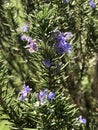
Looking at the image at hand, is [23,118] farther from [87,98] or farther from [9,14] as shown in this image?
[87,98]

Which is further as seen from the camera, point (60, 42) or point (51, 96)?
point (60, 42)

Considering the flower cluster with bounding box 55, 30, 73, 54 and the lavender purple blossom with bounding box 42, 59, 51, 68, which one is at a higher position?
the flower cluster with bounding box 55, 30, 73, 54

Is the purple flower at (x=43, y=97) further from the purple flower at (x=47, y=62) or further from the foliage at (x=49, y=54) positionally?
the purple flower at (x=47, y=62)

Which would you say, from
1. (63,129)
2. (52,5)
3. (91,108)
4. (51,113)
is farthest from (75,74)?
(51,113)

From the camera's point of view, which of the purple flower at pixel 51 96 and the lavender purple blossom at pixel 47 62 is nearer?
the purple flower at pixel 51 96

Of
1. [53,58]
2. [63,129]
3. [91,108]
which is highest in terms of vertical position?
[91,108]

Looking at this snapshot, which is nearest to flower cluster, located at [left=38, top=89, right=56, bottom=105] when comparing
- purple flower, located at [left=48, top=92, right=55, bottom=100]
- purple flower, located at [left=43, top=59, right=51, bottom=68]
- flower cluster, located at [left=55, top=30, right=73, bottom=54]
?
purple flower, located at [left=48, top=92, right=55, bottom=100]

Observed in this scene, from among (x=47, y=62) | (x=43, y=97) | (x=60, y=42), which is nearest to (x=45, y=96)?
(x=43, y=97)

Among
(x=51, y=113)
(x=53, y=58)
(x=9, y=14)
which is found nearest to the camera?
(x=51, y=113)

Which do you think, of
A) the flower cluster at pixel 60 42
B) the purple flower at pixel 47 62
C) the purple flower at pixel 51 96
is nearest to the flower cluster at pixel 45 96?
the purple flower at pixel 51 96

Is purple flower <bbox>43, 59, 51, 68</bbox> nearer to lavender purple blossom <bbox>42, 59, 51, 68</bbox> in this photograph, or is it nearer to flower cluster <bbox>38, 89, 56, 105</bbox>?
lavender purple blossom <bbox>42, 59, 51, 68</bbox>

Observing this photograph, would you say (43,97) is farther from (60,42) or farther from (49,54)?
(60,42)
